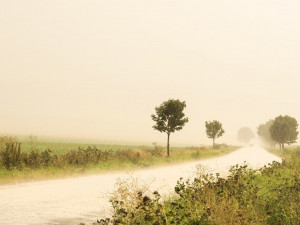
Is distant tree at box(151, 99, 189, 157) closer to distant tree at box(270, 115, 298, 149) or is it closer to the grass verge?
the grass verge

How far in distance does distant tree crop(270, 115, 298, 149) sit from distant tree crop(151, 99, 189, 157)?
49990 mm

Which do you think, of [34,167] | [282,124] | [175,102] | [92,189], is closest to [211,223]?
[92,189]

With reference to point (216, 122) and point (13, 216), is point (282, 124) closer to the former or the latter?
point (216, 122)

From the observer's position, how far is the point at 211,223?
22.4ft

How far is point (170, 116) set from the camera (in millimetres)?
35406

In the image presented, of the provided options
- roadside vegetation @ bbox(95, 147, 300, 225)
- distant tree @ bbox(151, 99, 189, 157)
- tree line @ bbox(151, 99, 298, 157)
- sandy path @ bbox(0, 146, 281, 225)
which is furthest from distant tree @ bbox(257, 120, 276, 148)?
roadside vegetation @ bbox(95, 147, 300, 225)

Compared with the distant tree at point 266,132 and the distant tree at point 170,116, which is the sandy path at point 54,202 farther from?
the distant tree at point 266,132

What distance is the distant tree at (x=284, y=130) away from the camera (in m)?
78.1

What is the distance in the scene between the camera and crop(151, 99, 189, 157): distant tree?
3525cm

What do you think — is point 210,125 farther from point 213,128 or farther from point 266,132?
point 266,132

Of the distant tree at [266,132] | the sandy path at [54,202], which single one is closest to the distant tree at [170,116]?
the sandy path at [54,202]

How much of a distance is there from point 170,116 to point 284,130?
169ft

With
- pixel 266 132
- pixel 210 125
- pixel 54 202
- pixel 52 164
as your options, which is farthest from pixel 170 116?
pixel 266 132

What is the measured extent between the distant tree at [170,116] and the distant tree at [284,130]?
49990mm
